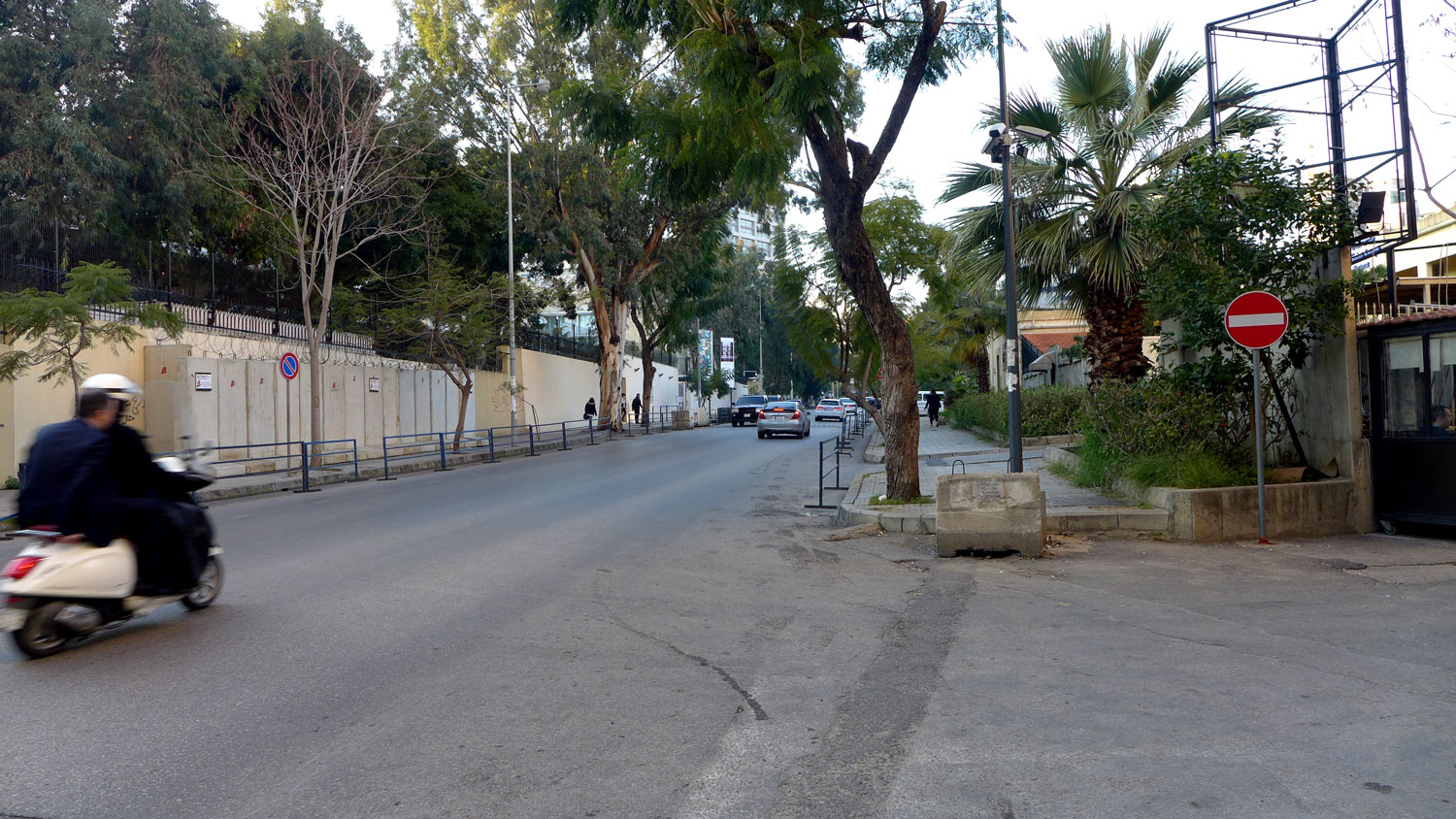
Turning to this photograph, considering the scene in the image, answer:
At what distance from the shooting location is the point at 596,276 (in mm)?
38125

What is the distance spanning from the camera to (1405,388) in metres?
10.9

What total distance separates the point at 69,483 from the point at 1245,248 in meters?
11.6

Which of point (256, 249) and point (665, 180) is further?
point (256, 249)

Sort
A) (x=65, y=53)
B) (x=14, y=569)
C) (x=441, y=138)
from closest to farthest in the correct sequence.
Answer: (x=14, y=569) < (x=65, y=53) < (x=441, y=138)

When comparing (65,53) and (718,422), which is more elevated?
(65,53)

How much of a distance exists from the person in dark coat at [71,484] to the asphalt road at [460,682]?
0.80 meters

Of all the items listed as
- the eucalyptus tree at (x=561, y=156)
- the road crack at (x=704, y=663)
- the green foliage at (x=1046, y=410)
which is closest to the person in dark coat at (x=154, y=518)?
the road crack at (x=704, y=663)

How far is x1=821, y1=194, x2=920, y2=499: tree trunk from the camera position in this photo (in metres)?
12.9

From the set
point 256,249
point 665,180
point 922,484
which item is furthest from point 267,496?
point 256,249

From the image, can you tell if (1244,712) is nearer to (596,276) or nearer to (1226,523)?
(1226,523)

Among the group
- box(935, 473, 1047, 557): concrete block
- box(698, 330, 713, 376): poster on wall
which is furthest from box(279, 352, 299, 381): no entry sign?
box(698, 330, 713, 376): poster on wall

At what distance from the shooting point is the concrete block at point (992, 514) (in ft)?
33.0

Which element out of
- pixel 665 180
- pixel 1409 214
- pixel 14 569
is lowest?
pixel 14 569

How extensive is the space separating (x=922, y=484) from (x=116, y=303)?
46.7ft
